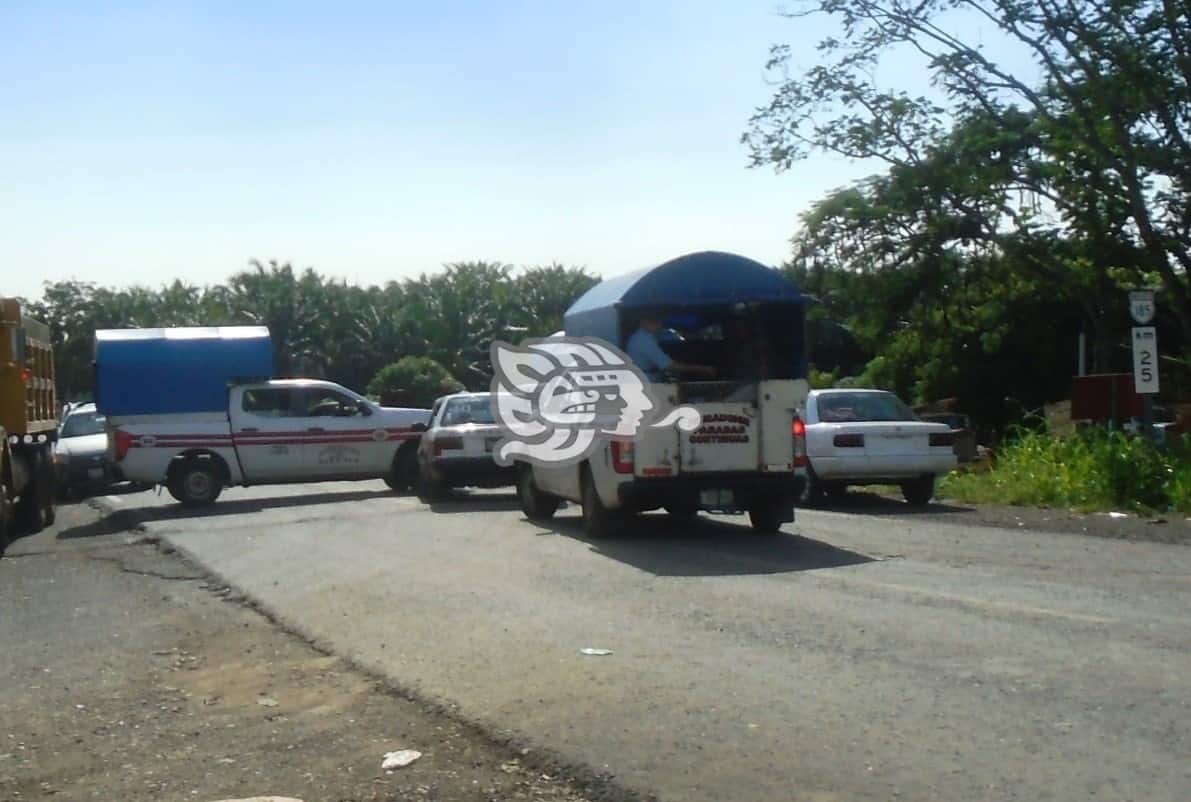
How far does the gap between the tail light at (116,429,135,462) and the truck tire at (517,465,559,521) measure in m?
7.10

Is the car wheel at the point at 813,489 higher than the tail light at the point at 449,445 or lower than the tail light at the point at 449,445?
lower

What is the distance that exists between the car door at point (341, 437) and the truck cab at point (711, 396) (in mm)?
7289

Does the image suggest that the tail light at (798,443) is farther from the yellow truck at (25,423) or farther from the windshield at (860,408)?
the yellow truck at (25,423)

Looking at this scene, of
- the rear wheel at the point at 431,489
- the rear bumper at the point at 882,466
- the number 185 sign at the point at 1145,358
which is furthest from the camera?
the rear wheel at the point at 431,489

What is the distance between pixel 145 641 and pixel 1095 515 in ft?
36.3

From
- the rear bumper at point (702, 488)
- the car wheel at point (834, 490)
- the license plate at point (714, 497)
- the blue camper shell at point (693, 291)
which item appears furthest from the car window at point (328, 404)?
the license plate at point (714, 497)

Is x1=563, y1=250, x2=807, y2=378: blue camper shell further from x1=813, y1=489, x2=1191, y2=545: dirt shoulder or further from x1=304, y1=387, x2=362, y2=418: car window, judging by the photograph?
x1=304, y1=387, x2=362, y2=418: car window

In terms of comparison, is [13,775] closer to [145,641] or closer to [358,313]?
[145,641]

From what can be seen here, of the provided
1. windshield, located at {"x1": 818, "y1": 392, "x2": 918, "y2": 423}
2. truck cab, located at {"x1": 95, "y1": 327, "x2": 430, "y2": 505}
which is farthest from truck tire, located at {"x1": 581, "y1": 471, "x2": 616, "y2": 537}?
truck cab, located at {"x1": 95, "y1": 327, "x2": 430, "y2": 505}

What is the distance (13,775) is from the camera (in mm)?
6750

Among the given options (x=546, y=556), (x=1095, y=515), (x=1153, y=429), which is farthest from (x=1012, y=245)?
(x=546, y=556)

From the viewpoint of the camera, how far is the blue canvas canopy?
15039 mm

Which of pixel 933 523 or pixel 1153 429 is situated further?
pixel 1153 429

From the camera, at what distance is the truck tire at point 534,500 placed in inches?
700
